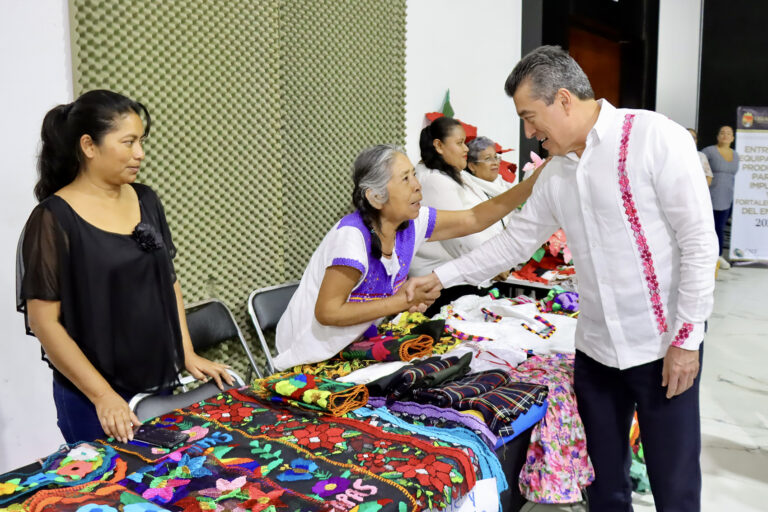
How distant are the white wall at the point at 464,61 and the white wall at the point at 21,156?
2.70 meters

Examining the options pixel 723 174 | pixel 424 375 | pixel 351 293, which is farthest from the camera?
pixel 723 174

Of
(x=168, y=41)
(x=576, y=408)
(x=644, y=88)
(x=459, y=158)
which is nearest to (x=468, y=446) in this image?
(x=576, y=408)

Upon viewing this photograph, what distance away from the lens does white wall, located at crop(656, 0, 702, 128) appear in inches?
428

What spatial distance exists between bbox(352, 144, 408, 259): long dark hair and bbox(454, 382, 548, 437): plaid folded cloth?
85 centimetres

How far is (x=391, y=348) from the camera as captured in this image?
9.09 ft

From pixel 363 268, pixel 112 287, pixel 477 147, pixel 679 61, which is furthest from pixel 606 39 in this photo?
pixel 112 287

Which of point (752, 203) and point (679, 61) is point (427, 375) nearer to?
point (752, 203)

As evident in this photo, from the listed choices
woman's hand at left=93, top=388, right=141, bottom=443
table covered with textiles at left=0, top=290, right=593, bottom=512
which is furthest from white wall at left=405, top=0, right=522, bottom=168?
woman's hand at left=93, top=388, right=141, bottom=443

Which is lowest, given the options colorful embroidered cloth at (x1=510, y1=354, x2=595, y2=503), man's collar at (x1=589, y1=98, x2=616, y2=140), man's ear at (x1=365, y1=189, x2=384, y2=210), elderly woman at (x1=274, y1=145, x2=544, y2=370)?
→ colorful embroidered cloth at (x1=510, y1=354, x2=595, y2=503)

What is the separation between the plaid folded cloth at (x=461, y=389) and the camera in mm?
2303

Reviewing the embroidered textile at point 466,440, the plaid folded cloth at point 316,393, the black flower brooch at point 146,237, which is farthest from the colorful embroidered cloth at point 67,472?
the embroidered textile at point 466,440

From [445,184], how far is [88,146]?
2624mm

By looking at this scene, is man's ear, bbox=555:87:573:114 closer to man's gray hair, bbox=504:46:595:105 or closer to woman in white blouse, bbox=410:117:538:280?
man's gray hair, bbox=504:46:595:105

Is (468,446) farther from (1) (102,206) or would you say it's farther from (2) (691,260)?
(1) (102,206)
